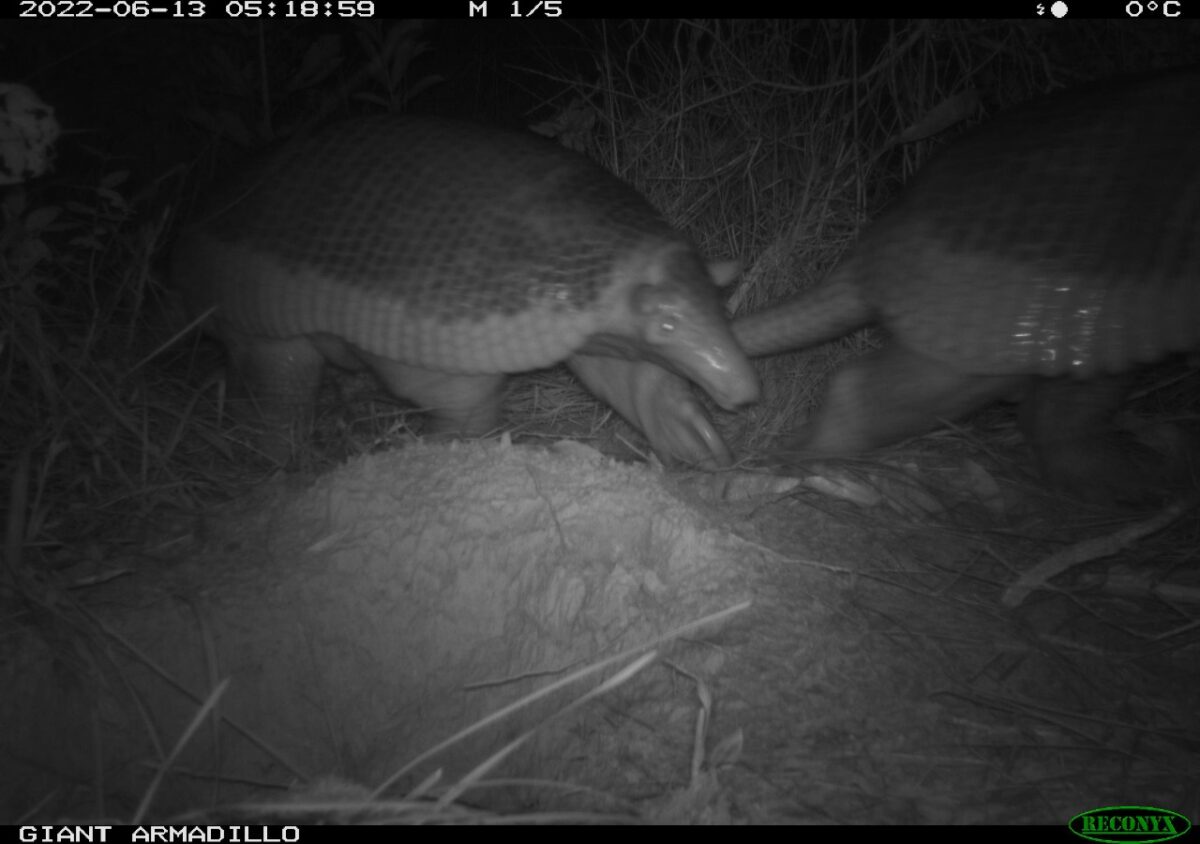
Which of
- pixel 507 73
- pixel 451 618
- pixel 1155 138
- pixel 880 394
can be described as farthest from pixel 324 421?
pixel 1155 138

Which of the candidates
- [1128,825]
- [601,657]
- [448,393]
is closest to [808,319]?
[448,393]

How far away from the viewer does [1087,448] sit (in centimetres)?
296

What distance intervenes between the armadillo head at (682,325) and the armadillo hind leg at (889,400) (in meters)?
0.44

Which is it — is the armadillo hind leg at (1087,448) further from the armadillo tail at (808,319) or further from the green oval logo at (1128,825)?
the green oval logo at (1128,825)

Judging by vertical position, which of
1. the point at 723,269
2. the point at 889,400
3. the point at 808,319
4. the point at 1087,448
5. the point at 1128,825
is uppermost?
the point at 723,269

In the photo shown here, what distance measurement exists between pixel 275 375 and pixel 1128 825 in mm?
3123

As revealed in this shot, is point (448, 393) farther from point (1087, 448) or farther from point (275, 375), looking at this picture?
point (1087, 448)

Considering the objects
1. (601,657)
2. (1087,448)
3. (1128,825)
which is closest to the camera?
(1128,825)

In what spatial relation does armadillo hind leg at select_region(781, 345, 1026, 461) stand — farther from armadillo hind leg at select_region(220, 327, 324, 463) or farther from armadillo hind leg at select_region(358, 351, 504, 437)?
armadillo hind leg at select_region(220, 327, 324, 463)

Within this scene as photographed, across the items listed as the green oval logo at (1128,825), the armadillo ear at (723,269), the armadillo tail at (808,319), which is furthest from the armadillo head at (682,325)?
the green oval logo at (1128,825)

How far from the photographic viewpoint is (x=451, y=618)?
209cm

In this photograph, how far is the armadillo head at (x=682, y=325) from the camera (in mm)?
2746

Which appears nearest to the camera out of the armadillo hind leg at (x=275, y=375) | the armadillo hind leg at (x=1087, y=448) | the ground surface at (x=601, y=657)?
the ground surface at (x=601, y=657)

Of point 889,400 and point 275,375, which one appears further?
point 275,375
